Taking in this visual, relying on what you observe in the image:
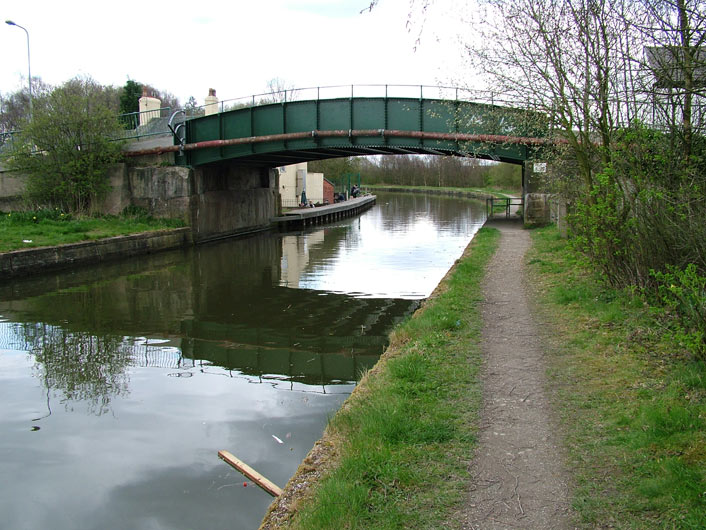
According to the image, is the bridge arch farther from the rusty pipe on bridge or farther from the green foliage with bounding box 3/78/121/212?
the green foliage with bounding box 3/78/121/212

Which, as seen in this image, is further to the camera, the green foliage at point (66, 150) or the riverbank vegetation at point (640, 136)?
the green foliage at point (66, 150)

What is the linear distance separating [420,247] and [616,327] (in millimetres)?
17339

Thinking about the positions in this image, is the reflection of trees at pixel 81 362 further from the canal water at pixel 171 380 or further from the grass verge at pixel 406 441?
the grass verge at pixel 406 441

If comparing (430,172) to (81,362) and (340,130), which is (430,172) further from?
(81,362)

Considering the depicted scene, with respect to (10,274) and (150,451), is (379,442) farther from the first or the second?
(10,274)

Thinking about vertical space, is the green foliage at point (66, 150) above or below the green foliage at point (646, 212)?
above

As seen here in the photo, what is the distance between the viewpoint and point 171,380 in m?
8.46

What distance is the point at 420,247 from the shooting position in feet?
81.8

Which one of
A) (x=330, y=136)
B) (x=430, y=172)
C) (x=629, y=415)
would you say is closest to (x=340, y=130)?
(x=330, y=136)

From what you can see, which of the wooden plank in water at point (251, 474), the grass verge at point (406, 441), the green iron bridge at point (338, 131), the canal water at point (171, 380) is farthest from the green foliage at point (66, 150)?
the wooden plank in water at point (251, 474)

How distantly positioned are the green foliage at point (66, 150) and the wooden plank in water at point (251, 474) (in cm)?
2133

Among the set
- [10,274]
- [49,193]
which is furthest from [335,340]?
[49,193]

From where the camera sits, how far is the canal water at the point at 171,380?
531cm

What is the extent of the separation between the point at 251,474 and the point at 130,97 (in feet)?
189
